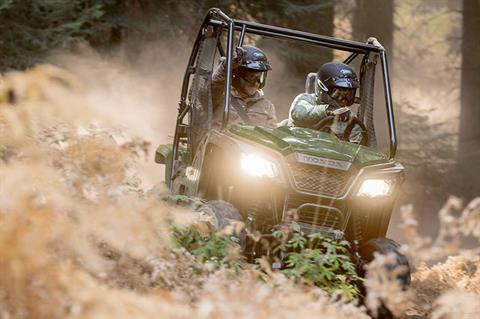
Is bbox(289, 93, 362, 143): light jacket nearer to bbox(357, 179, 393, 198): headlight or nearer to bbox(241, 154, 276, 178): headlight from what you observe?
bbox(357, 179, 393, 198): headlight

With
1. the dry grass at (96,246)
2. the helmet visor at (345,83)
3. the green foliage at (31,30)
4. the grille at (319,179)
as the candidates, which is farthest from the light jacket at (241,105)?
the green foliage at (31,30)

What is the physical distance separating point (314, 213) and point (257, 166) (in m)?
0.57

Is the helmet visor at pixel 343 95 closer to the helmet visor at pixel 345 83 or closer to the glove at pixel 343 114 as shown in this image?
the helmet visor at pixel 345 83

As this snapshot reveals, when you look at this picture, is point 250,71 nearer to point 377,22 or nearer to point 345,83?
point 345,83

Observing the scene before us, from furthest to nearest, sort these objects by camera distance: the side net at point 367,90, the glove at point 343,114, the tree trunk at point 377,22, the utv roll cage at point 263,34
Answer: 1. the tree trunk at point 377,22
2. the side net at point 367,90
3. the glove at point 343,114
4. the utv roll cage at point 263,34

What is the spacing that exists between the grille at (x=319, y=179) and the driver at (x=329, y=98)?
1.44 m

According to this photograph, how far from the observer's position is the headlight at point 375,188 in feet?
23.5

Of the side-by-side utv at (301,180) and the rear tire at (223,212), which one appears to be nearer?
the rear tire at (223,212)

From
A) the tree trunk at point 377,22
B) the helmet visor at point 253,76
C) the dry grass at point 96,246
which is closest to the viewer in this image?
the dry grass at point 96,246

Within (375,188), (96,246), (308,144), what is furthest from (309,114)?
(96,246)

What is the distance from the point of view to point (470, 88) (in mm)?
20672

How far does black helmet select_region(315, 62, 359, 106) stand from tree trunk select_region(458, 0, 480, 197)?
1205cm

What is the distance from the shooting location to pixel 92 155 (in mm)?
5902

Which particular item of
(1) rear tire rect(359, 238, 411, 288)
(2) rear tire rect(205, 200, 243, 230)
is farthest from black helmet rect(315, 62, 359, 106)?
(2) rear tire rect(205, 200, 243, 230)
